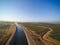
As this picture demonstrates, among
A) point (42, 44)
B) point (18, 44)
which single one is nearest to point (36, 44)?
point (42, 44)

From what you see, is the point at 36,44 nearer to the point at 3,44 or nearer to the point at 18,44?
the point at 18,44

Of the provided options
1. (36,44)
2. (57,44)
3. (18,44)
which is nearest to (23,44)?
(18,44)

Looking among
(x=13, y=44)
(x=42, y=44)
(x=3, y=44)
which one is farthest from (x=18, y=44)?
(x=42, y=44)

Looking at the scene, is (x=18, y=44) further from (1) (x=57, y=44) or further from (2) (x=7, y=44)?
(1) (x=57, y=44)

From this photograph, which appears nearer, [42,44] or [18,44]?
[18,44]

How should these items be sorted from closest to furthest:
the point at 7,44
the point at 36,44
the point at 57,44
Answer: the point at 7,44 < the point at 36,44 < the point at 57,44

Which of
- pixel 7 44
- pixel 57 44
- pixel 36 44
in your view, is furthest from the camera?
pixel 57 44

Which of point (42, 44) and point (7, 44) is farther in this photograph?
point (42, 44)
